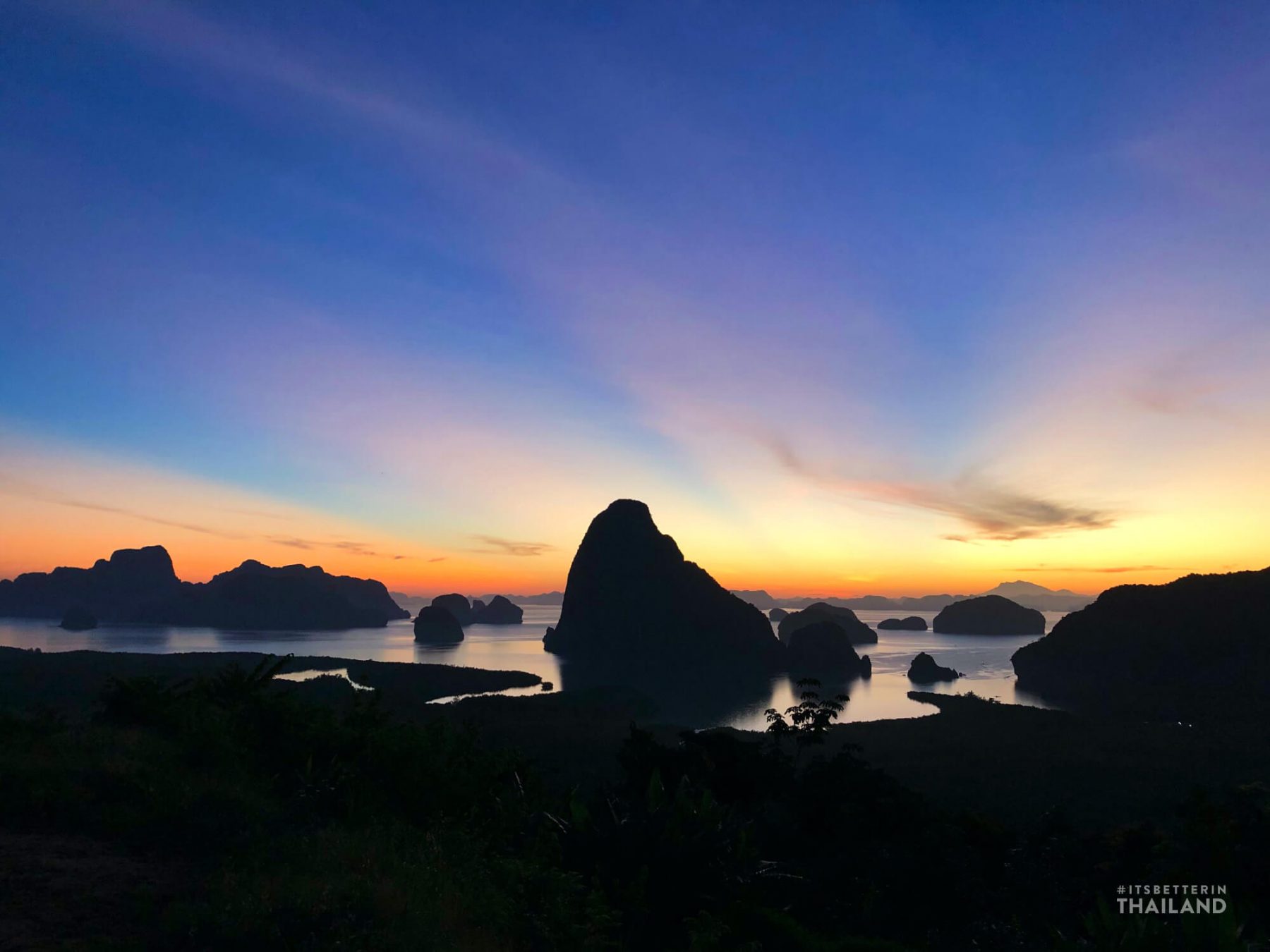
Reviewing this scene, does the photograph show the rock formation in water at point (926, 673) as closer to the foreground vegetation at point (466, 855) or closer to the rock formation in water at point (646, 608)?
the rock formation in water at point (646, 608)

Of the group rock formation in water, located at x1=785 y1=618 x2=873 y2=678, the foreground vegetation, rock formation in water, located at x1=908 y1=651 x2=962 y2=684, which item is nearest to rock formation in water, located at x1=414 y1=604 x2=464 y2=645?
rock formation in water, located at x1=785 y1=618 x2=873 y2=678

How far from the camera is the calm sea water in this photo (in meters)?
83.2

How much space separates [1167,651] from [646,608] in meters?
93.4

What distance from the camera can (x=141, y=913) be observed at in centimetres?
649

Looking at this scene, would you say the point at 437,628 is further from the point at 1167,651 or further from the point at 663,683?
the point at 1167,651

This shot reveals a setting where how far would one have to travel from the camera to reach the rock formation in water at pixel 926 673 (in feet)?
359

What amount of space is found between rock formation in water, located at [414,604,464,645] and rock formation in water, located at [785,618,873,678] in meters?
89.2

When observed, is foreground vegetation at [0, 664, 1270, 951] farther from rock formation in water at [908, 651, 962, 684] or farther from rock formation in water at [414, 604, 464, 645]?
rock formation in water at [414, 604, 464, 645]

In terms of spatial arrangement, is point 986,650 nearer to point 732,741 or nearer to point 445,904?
point 732,741

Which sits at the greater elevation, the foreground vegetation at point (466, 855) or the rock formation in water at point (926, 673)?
the foreground vegetation at point (466, 855)

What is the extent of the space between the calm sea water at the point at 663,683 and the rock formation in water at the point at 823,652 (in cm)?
490

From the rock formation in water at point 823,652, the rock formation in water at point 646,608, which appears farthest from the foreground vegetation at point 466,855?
the rock formation in water at point 646,608

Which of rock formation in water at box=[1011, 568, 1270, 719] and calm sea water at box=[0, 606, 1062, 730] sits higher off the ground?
rock formation in water at box=[1011, 568, 1270, 719]

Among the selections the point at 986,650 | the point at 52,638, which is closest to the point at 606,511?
the point at 986,650
